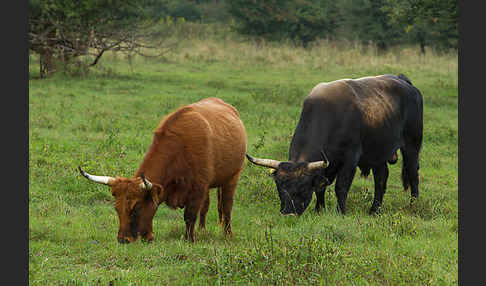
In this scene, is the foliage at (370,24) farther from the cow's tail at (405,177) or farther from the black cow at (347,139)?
the black cow at (347,139)

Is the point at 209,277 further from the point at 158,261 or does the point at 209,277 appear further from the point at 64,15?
the point at 64,15

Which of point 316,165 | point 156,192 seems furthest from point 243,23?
point 156,192

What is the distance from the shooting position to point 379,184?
359 inches

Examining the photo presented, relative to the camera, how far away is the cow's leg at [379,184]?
8.94 meters

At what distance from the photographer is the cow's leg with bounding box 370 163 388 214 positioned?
894cm

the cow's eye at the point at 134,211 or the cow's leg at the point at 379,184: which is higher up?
the cow's eye at the point at 134,211

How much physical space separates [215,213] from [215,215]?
0.09 m

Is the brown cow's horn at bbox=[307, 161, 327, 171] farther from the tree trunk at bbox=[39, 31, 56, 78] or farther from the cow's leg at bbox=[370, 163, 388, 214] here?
the tree trunk at bbox=[39, 31, 56, 78]

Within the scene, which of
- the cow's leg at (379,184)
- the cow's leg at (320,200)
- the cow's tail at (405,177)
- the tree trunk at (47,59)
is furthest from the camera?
the tree trunk at (47,59)

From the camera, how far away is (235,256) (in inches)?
224

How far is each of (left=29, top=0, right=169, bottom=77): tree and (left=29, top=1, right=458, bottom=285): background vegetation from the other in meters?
0.88

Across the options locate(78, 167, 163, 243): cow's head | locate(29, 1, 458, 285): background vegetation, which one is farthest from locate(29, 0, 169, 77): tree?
locate(78, 167, 163, 243): cow's head

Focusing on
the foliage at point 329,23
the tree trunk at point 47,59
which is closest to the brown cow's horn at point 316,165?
the tree trunk at point 47,59

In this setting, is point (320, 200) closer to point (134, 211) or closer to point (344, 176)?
point (344, 176)
